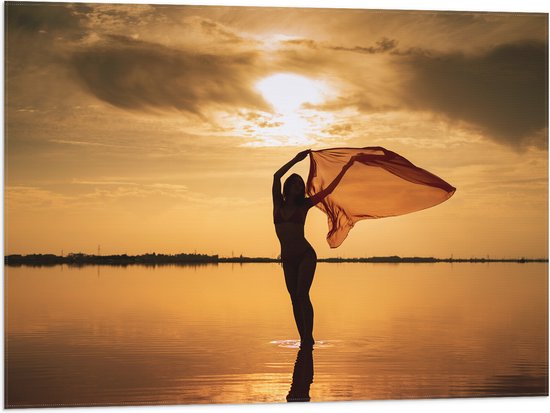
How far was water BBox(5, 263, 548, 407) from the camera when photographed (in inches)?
309

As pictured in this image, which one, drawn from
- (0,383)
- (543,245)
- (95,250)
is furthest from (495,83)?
(0,383)

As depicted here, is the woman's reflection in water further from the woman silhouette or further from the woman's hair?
the woman's hair

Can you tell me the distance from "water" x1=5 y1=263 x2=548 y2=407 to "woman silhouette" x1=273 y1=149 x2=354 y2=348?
350 mm

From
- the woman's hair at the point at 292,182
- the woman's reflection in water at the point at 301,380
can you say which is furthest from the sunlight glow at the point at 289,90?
the woman's reflection in water at the point at 301,380

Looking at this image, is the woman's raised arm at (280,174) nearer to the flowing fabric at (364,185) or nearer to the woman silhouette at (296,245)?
the woman silhouette at (296,245)

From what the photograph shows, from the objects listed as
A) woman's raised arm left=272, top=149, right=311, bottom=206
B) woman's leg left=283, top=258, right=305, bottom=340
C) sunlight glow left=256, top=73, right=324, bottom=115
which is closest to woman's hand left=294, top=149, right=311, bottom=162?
woman's raised arm left=272, top=149, right=311, bottom=206

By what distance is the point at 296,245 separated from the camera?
30.0 ft

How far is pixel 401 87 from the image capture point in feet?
33.2

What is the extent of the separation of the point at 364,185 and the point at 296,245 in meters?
0.85

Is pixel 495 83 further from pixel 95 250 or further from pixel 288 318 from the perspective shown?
pixel 95 250

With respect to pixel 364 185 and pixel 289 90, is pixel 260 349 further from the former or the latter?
pixel 289 90

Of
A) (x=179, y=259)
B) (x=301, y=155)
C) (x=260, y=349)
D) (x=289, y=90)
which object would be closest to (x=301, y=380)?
(x=260, y=349)

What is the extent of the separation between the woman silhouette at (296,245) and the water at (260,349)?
0.35 meters

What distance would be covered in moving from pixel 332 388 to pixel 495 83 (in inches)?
146
